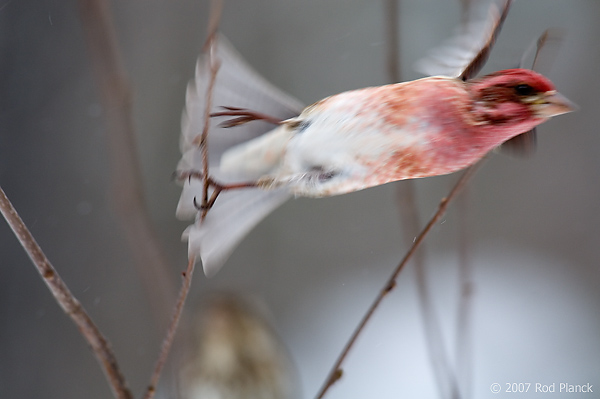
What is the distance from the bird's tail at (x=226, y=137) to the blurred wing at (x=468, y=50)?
0.38 feet

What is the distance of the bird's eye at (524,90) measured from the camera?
0.33 meters

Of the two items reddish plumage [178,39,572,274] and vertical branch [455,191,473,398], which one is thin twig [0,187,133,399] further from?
vertical branch [455,191,473,398]

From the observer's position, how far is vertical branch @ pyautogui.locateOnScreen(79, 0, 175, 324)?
2.22 feet

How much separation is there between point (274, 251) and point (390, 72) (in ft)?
1.98

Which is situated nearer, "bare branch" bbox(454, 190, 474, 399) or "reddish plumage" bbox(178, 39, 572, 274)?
"reddish plumage" bbox(178, 39, 572, 274)

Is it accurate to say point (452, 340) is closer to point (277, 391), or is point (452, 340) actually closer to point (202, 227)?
point (277, 391)

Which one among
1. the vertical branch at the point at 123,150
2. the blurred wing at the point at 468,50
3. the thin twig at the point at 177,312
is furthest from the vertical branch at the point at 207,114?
the vertical branch at the point at 123,150

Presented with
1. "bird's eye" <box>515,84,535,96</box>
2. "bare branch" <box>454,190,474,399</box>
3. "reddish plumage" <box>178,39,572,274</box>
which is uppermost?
"bird's eye" <box>515,84,535,96</box>

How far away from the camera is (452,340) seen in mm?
924

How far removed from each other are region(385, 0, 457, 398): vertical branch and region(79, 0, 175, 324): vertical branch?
326mm

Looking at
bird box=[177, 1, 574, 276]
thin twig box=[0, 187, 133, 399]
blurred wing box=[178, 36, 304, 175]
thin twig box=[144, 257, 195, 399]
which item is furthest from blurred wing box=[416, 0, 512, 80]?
thin twig box=[0, 187, 133, 399]

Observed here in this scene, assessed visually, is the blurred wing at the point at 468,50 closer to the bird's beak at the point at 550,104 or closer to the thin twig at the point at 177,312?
the bird's beak at the point at 550,104

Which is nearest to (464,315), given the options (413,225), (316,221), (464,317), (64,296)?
(464,317)

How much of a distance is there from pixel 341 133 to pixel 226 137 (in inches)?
4.6
